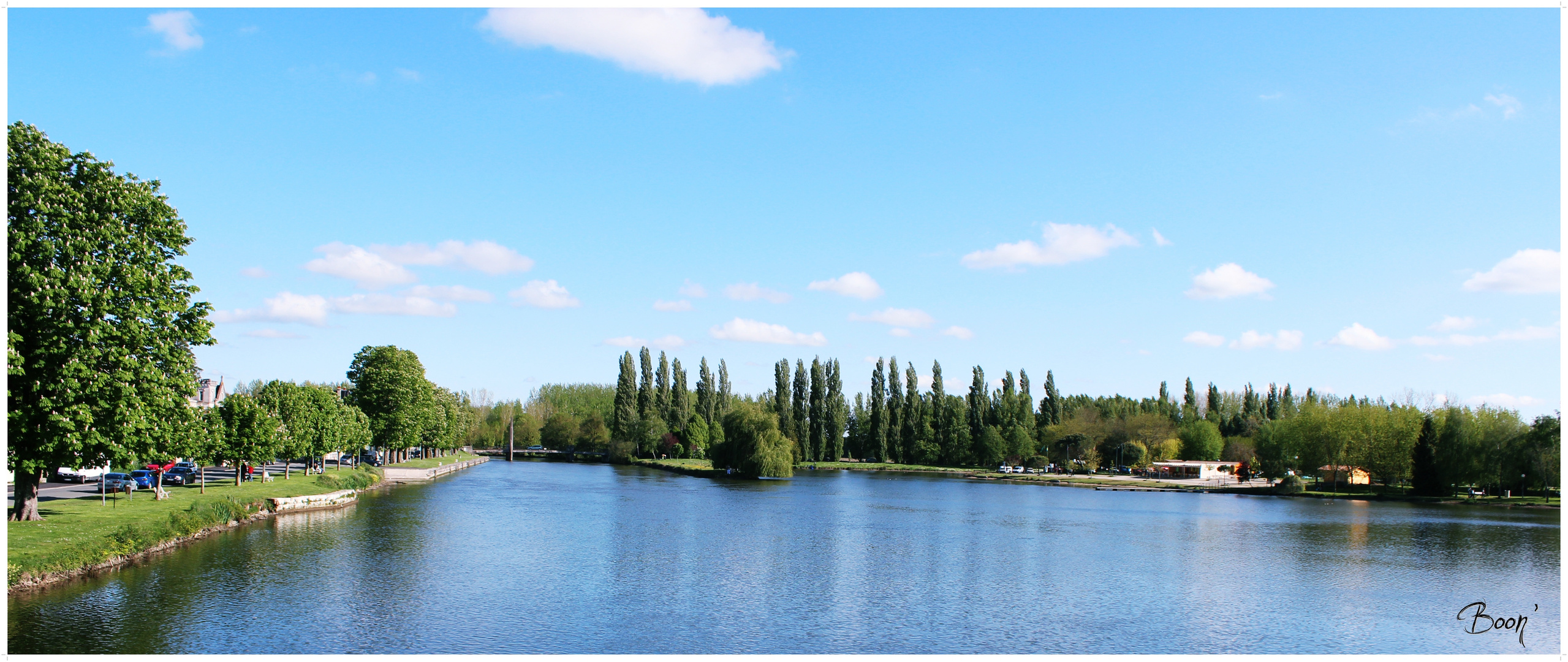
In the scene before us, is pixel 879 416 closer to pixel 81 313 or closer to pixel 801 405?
pixel 801 405

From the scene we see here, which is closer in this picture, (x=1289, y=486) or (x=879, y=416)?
(x=1289, y=486)

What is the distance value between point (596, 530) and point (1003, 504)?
38256 millimetres

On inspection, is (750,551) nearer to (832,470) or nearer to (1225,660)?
(1225,660)

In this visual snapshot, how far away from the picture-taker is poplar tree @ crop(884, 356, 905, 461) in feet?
475

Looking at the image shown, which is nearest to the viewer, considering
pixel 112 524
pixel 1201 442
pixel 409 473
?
pixel 112 524

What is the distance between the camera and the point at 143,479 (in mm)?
62844

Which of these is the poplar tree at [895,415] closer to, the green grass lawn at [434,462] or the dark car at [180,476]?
the green grass lawn at [434,462]

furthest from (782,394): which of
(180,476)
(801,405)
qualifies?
(180,476)

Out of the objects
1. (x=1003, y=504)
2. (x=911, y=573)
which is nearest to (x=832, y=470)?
(x=1003, y=504)

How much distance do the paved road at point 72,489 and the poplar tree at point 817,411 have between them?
256ft
